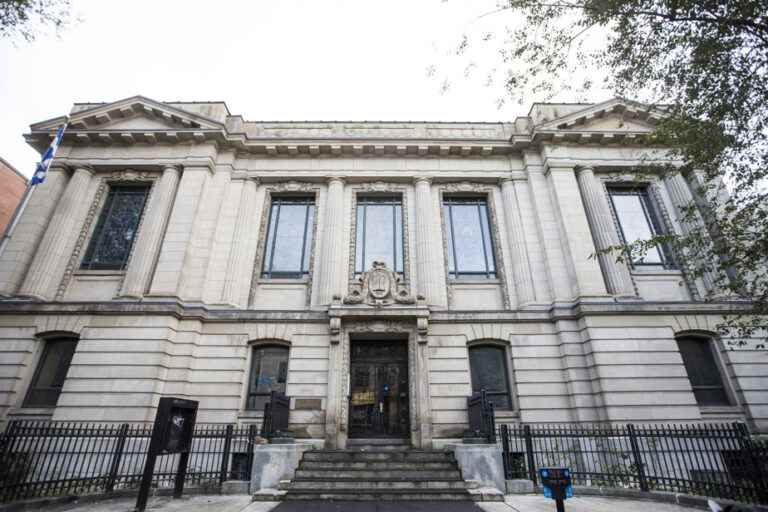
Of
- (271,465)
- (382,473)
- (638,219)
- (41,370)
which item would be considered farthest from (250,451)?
(638,219)

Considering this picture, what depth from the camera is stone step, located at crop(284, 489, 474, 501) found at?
335 inches

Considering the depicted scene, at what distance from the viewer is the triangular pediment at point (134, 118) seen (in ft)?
53.0

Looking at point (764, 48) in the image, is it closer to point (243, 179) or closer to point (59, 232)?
point (243, 179)

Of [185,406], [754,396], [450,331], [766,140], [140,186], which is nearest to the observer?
[185,406]

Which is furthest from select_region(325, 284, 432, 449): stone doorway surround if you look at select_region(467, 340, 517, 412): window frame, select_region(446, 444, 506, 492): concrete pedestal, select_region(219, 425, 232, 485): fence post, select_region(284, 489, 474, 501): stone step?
select_region(284, 489, 474, 501): stone step

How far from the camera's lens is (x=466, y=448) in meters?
9.68

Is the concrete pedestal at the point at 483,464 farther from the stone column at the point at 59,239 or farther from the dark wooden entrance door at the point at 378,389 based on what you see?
the stone column at the point at 59,239

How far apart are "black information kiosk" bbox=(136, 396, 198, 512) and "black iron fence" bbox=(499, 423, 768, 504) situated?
8251mm

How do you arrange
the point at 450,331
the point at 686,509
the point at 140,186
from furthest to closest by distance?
the point at 140,186, the point at 450,331, the point at 686,509

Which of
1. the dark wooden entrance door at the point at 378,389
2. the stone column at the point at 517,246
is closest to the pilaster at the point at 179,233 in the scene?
the dark wooden entrance door at the point at 378,389

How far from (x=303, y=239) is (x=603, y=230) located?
40.2 ft

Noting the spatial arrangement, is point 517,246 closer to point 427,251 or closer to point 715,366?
point 427,251

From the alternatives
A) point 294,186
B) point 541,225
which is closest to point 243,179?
point 294,186

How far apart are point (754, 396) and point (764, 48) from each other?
10742 millimetres
